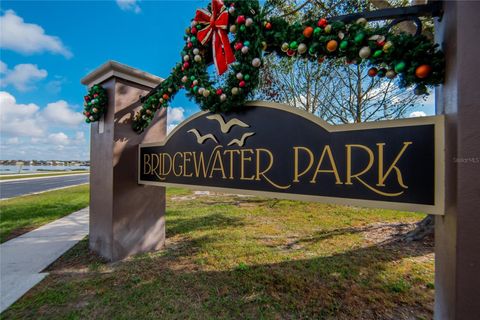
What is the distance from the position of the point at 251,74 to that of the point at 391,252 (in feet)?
11.4

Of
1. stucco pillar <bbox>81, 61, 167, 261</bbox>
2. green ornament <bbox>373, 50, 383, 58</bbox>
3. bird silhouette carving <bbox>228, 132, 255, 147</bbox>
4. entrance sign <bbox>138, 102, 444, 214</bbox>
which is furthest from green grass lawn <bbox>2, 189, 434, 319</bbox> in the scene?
green ornament <bbox>373, 50, 383, 58</bbox>

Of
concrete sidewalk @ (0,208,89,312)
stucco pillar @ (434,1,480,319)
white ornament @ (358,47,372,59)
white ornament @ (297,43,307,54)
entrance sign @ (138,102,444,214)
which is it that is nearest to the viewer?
stucco pillar @ (434,1,480,319)

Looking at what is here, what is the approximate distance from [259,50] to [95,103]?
266cm

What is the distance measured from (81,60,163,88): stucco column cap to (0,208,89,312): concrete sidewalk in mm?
2766

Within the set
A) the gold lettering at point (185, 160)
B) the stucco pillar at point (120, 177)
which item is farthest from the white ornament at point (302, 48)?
the stucco pillar at point (120, 177)

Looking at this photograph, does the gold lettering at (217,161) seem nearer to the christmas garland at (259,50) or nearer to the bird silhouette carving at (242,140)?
the bird silhouette carving at (242,140)

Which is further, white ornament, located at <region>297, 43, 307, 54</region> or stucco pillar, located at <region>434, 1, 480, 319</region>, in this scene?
white ornament, located at <region>297, 43, 307, 54</region>

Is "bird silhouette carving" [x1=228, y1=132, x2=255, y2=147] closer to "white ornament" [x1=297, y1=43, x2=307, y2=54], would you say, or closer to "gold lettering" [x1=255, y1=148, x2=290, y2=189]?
"gold lettering" [x1=255, y1=148, x2=290, y2=189]

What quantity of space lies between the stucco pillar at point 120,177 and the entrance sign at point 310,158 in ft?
3.05

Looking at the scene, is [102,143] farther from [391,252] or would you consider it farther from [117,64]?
[391,252]

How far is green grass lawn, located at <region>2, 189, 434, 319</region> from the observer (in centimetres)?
227

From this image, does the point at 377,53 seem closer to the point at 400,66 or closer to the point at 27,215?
the point at 400,66

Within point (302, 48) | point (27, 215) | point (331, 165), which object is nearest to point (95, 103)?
point (302, 48)

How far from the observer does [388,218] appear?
5641 millimetres
